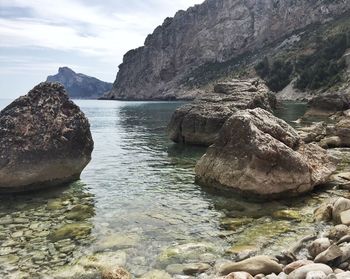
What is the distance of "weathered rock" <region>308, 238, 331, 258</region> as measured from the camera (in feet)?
36.9

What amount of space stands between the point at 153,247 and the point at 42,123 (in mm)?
10985

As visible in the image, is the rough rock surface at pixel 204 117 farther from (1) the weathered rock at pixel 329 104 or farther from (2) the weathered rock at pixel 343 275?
(1) the weathered rock at pixel 329 104

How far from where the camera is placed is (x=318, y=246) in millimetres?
11352

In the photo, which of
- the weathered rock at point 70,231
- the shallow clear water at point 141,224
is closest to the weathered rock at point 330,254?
the shallow clear water at point 141,224

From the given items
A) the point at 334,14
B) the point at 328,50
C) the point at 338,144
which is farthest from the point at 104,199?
the point at 334,14

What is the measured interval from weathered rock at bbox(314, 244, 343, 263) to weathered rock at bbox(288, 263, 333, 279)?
61 centimetres

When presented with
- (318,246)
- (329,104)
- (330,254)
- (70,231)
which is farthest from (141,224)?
(329,104)

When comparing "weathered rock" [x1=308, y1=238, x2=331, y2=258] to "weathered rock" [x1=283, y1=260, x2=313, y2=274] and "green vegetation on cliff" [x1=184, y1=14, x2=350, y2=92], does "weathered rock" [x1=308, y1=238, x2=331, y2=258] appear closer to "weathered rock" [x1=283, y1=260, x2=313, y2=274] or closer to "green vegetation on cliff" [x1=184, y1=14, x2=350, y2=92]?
"weathered rock" [x1=283, y1=260, x2=313, y2=274]

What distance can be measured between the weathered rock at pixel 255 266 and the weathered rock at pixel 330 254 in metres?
1.01

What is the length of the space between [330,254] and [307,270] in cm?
118

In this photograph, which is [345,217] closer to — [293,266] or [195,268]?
[293,266]

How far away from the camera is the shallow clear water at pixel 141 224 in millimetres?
12469

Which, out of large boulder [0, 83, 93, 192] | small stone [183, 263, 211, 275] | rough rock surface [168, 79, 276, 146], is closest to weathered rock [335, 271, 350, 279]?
small stone [183, 263, 211, 275]

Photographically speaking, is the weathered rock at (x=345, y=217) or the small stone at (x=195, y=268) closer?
the small stone at (x=195, y=268)
